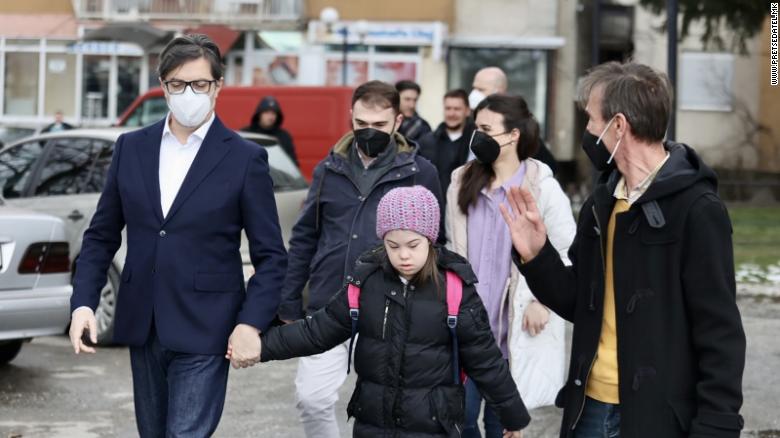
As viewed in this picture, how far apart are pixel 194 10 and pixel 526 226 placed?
3311 cm

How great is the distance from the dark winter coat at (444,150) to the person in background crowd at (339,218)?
3371 millimetres

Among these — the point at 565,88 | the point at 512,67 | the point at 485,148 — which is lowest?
the point at 485,148

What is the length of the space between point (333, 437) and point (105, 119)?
102 feet

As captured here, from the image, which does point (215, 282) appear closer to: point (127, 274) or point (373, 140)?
point (127, 274)

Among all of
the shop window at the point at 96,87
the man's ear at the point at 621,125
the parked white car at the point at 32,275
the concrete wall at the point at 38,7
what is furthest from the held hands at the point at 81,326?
the concrete wall at the point at 38,7

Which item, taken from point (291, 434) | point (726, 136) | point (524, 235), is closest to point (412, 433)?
point (524, 235)

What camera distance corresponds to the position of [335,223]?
6.00 m

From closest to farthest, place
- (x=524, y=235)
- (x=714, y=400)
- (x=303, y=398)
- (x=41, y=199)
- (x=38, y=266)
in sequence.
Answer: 1. (x=714, y=400)
2. (x=524, y=235)
3. (x=303, y=398)
4. (x=38, y=266)
5. (x=41, y=199)

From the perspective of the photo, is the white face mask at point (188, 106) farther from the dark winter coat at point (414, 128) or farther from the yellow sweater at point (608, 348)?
the dark winter coat at point (414, 128)

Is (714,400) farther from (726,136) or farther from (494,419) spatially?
(726,136)

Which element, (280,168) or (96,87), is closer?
(280,168)

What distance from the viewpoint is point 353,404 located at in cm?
472

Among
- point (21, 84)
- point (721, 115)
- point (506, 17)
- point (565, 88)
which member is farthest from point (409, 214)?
point (21, 84)

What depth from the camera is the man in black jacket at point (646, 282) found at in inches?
144
